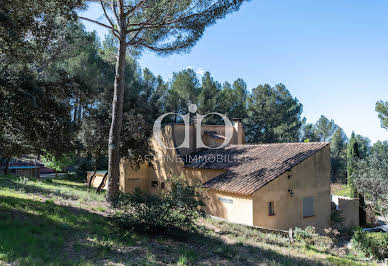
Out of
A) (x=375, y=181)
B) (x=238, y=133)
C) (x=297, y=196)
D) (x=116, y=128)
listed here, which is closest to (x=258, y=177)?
(x=297, y=196)

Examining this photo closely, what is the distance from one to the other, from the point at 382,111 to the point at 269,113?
17.5 metres

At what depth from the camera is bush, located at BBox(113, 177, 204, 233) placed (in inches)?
307

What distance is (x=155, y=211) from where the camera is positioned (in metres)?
7.75

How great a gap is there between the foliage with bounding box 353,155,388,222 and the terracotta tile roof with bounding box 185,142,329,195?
2597 mm

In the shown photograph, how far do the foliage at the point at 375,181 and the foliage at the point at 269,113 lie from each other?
2242cm

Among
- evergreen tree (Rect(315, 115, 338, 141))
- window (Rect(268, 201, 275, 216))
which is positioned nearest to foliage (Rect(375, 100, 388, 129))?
window (Rect(268, 201, 275, 216))

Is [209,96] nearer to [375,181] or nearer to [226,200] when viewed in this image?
[226,200]

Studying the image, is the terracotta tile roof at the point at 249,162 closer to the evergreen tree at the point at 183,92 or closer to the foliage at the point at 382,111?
the foliage at the point at 382,111

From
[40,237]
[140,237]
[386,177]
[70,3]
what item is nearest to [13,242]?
[40,237]

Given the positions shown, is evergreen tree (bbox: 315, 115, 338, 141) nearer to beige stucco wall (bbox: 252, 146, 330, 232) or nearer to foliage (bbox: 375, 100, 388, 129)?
foliage (bbox: 375, 100, 388, 129)

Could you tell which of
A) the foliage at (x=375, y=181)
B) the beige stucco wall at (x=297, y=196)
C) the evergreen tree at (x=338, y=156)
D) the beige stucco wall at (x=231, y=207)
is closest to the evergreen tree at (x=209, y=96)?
the beige stucco wall at (x=297, y=196)

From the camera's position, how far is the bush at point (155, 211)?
25.6ft

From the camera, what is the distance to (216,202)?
55.1 feet

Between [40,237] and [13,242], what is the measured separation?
2.00 feet
